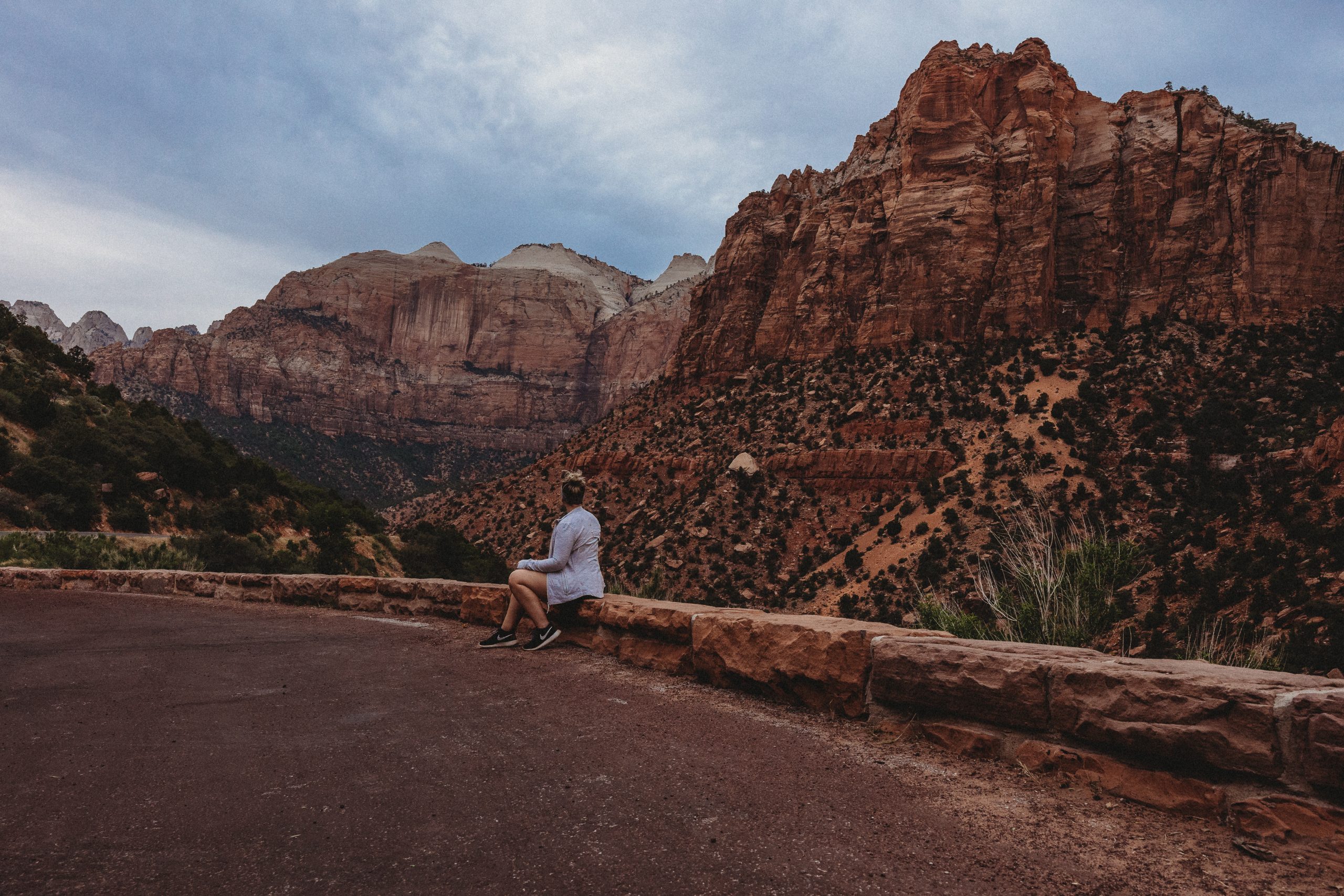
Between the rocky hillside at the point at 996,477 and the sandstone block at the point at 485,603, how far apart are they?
30.8 ft

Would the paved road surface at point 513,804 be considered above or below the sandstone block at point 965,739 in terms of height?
below

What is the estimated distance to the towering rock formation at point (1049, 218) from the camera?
48.0m

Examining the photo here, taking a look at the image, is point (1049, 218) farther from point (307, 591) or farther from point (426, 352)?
point (426, 352)

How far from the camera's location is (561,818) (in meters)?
2.75

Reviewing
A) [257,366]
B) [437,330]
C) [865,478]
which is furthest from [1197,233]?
[257,366]

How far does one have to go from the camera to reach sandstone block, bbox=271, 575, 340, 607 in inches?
365

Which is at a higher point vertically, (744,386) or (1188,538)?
(744,386)

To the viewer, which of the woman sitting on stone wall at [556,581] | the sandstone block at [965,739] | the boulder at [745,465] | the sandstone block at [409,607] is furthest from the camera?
the boulder at [745,465]

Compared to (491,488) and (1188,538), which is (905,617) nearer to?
(1188,538)

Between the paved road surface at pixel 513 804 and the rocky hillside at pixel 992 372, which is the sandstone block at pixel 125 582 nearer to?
the paved road surface at pixel 513 804

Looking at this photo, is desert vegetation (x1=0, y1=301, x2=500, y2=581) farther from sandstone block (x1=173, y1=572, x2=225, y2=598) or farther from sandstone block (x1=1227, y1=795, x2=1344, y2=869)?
sandstone block (x1=1227, y1=795, x2=1344, y2=869)

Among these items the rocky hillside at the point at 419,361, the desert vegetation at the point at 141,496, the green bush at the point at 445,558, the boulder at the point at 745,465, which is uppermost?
the rocky hillside at the point at 419,361

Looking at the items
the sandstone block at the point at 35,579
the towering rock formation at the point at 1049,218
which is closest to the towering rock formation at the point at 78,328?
the towering rock formation at the point at 1049,218

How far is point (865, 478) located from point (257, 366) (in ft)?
369
